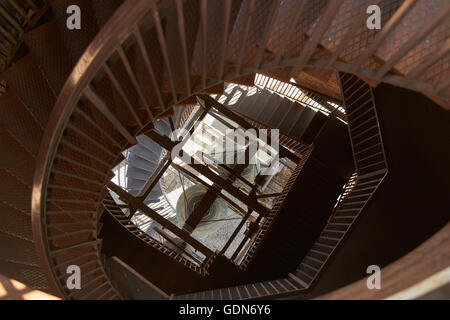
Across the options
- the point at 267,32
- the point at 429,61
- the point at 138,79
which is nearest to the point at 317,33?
the point at 267,32

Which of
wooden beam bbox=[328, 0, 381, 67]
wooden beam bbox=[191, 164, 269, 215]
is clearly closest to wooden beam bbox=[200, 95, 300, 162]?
wooden beam bbox=[191, 164, 269, 215]

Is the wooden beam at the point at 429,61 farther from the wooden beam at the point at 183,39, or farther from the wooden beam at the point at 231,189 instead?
the wooden beam at the point at 231,189

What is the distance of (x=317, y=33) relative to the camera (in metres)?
2.14

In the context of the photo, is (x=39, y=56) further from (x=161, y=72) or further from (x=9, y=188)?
(x=9, y=188)

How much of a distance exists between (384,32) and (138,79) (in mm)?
2386

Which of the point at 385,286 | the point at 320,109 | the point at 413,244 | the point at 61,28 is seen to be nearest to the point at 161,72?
the point at 61,28

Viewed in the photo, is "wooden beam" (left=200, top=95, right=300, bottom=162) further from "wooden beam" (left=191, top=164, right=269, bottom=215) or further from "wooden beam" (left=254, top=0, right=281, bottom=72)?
"wooden beam" (left=254, top=0, right=281, bottom=72)

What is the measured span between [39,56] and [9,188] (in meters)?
1.99

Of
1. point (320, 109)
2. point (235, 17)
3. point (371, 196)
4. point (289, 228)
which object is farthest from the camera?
point (320, 109)

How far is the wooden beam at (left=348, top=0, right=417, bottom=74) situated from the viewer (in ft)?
5.71

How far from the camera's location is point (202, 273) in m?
5.64

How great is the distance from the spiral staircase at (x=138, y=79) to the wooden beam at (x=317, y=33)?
1cm

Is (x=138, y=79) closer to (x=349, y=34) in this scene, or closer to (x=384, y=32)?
(x=349, y=34)

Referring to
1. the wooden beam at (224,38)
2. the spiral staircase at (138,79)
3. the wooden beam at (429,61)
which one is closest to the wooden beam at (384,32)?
the spiral staircase at (138,79)
